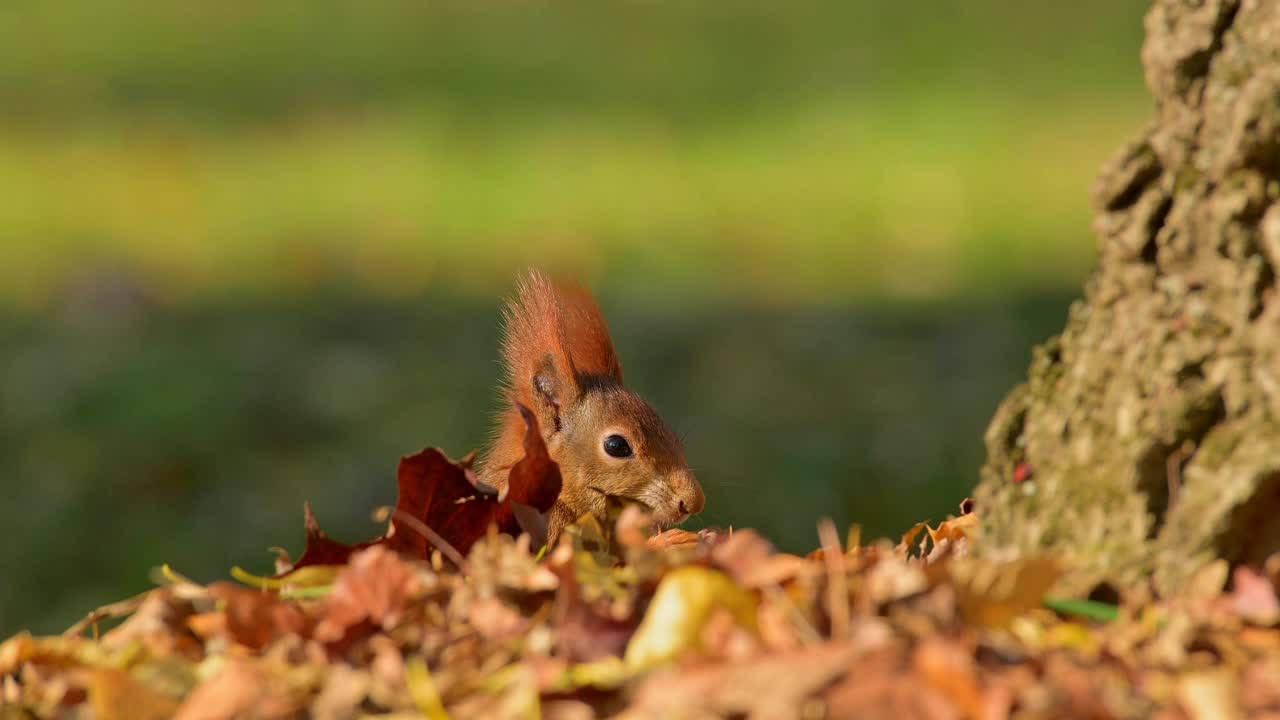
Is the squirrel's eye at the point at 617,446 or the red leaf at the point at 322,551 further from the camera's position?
the squirrel's eye at the point at 617,446

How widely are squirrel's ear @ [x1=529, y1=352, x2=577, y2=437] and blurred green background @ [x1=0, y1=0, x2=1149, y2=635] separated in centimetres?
101

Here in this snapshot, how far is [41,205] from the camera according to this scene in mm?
7918

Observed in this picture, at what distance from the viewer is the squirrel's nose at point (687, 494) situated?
3256mm

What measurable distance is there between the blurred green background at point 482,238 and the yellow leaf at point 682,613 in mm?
2762

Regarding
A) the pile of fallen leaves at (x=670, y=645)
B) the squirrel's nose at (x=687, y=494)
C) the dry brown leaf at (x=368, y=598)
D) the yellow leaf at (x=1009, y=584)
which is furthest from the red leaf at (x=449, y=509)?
the squirrel's nose at (x=687, y=494)

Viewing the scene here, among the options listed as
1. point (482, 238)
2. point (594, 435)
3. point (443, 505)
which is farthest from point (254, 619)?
point (482, 238)

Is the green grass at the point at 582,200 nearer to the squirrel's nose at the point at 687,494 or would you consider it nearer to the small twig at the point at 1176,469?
the squirrel's nose at the point at 687,494

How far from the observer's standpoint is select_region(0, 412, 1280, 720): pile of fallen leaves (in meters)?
1.21

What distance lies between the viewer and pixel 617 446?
329 cm

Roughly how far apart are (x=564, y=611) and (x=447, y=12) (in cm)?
1061

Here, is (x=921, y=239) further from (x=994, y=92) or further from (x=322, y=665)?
(x=322, y=665)

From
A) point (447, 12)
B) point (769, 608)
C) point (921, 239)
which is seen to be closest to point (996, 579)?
point (769, 608)

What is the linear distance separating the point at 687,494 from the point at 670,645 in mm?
1935

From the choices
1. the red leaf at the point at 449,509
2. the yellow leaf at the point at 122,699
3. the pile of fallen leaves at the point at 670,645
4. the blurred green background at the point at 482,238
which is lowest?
the yellow leaf at the point at 122,699
